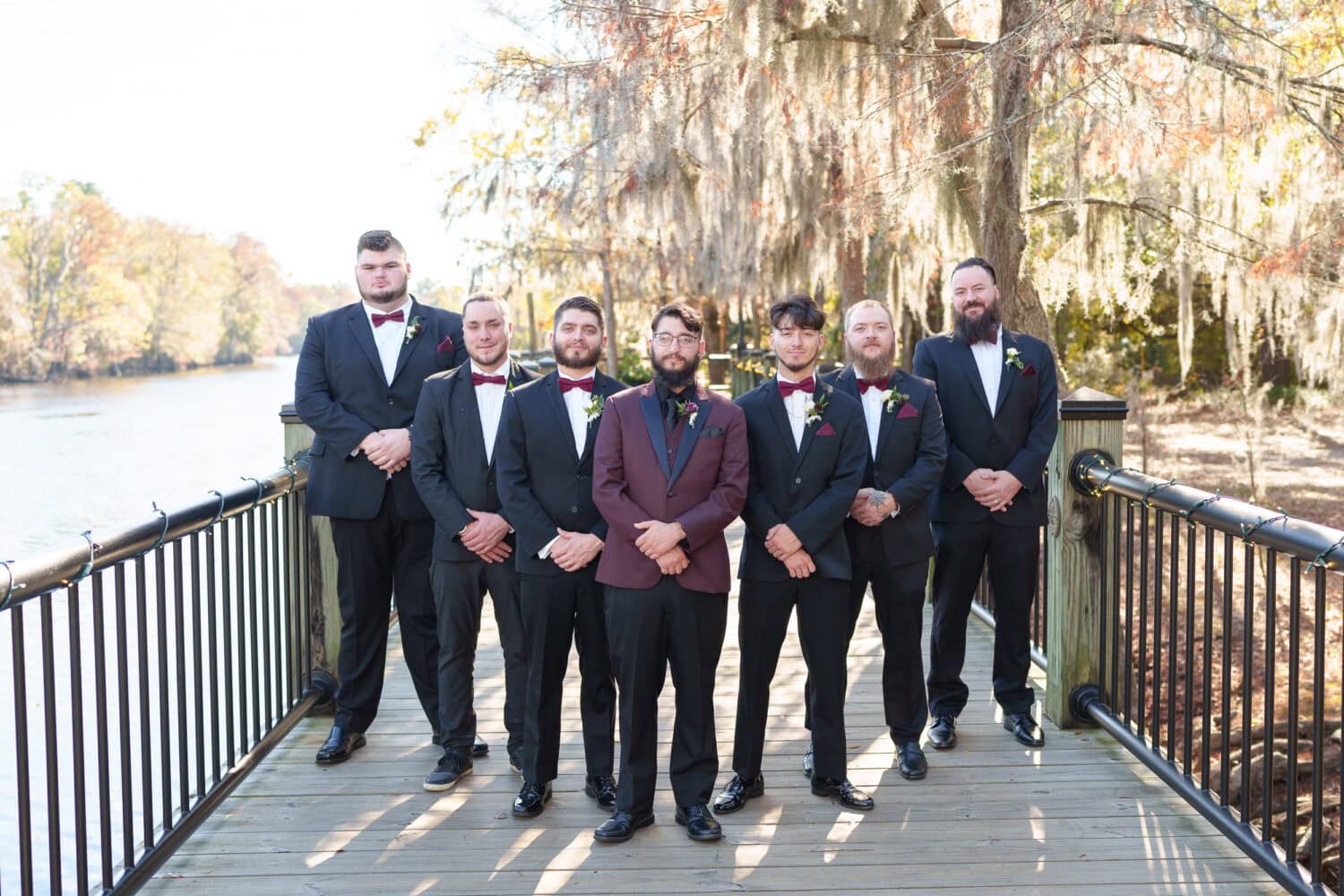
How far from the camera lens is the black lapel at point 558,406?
3693 mm

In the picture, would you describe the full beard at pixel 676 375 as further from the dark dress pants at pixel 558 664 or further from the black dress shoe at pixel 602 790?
the black dress shoe at pixel 602 790

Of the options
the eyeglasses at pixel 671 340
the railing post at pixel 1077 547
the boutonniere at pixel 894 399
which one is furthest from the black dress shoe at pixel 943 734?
the eyeglasses at pixel 671 340

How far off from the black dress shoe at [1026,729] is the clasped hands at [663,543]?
160 centimetres

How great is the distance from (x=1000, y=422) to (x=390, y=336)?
6.98ft

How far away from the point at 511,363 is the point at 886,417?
124cm

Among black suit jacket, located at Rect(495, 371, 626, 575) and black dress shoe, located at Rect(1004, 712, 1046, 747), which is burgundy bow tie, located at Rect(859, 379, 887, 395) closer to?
black suit jacket, located at Rect(495, 371, 626, 575)

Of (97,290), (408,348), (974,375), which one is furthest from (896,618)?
(97,290)

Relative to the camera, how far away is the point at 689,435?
11.5 ft

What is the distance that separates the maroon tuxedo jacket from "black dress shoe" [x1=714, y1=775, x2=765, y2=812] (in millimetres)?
658

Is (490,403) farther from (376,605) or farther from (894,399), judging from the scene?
(894,399)

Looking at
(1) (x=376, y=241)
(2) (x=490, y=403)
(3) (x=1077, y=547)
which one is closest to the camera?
(2) (x=490, y=403)

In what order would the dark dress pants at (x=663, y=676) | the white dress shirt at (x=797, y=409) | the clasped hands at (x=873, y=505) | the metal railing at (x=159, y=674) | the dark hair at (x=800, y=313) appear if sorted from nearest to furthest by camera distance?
the metal railing at (x=159, y=674) < the dark dress pants at (x=663, y=676) < the dark hair at (x=800, y=313) < the white dress shirt at (x=797, y=409) < the clasped hands at (x=873, y=505)

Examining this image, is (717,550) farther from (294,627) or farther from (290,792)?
(294,627)

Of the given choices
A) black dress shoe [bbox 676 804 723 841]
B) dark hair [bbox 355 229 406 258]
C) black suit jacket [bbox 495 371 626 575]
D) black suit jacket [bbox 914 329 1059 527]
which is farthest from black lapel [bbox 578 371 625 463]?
black suit jacket [bbox 914 329 1059 527]
